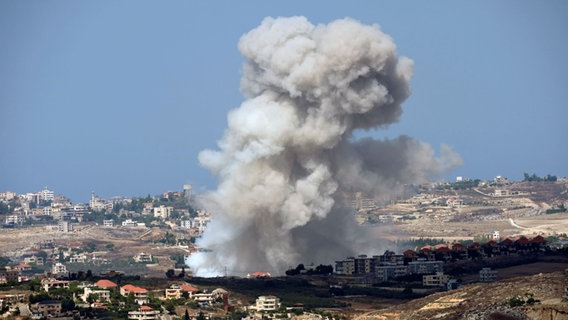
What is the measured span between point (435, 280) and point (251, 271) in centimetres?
950

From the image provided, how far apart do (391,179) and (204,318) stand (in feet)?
74.0

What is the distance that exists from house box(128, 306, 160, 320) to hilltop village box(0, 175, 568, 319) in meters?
0.07

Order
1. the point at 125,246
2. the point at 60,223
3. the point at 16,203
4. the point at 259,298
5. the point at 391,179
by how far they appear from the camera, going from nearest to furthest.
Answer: the point at 259,298
the point at 391,179
the point at 125,246
the point at 60,223
the point at 16,203

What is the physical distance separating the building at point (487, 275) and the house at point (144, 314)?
17.0m

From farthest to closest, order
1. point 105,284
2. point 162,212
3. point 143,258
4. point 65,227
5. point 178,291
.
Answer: point 162,212
point 65,227
point 143,258
point 105,284
point 178,291

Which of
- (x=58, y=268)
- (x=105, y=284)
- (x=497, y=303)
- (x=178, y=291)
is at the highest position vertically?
(x=58, y=268)

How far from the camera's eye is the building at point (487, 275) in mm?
76438

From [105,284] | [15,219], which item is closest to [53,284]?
[105,284]

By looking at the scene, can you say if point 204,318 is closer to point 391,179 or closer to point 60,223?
point 391,179

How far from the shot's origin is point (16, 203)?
165625 millimetres

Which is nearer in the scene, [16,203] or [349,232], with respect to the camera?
[349,232]

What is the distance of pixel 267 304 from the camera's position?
70.9m

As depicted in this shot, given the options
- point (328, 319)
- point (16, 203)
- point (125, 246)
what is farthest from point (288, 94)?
point (16, 203)

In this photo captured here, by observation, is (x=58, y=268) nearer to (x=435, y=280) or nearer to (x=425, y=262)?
(x=425, y=262)
